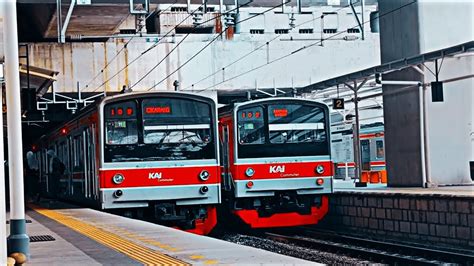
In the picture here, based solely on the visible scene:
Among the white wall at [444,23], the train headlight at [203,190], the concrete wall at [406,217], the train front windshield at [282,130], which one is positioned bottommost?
the concrete wall at [406,217]

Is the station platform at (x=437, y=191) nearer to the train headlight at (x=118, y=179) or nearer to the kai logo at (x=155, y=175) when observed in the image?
the kai logo at (x=155, y=175)

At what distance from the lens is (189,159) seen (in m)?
14.7

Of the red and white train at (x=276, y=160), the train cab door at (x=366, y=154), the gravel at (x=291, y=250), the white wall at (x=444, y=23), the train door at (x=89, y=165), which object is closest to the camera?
the gravel at (x=291, y=250)

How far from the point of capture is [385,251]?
1356cm

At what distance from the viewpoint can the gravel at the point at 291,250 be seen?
12.6 m

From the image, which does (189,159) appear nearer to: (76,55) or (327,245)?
(327,245)

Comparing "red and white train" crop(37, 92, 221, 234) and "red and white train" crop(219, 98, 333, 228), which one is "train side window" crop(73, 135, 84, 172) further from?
"red and white train" crop(219, 98, 333, 228)

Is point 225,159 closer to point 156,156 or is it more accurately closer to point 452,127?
point 156,156

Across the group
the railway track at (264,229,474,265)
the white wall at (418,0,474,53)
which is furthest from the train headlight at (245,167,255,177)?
the white wall at (418,0,474,53)

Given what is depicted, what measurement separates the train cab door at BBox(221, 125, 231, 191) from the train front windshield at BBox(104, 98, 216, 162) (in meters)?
1.57

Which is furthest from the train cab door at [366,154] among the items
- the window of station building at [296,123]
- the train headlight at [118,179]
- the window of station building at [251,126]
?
the train headlight at [118,179]

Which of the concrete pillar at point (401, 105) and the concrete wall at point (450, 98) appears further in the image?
the concrete pillar at point (401, 105)

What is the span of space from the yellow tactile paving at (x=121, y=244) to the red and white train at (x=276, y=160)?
383cm

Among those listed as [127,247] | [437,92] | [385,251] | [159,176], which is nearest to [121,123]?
[159,176]
